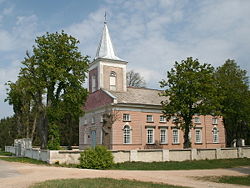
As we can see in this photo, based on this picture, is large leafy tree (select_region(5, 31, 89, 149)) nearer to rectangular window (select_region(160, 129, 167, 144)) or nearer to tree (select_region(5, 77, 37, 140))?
tree (select_region(5, 77, 37, 140))

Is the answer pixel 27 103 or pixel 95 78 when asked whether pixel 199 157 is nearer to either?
pixel 95 78

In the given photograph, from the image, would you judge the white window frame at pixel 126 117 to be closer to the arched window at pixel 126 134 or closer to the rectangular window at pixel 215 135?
the arched window at pixel 126 134

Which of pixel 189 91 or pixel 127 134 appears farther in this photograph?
pixel 127 134

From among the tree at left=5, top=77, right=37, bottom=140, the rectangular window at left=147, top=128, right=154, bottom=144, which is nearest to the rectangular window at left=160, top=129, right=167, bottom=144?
the rectangular window at left=147, top=128, right=154, bottom=144

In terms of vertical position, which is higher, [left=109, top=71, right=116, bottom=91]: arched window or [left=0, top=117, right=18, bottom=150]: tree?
[left=109, top=71, right=116, bottom=91]: arched window

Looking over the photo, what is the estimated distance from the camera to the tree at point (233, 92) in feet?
118

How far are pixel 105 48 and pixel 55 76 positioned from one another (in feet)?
56.0

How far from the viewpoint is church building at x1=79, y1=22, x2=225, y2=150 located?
3700 centimetres

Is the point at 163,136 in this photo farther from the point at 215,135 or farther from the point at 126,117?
the point at 215,135

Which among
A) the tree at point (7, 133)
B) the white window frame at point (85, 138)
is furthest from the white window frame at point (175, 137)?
the tree at point (7, 133)

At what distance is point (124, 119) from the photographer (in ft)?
123

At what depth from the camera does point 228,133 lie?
44344mm

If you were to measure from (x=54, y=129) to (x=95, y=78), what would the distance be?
15952 millimetres

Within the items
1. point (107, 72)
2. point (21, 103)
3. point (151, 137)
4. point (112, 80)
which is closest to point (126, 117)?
point (151, 137)
